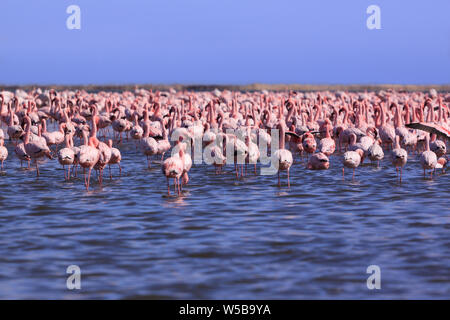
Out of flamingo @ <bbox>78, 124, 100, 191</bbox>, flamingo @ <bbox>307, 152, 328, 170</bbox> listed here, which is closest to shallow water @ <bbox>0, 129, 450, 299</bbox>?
flamingo @ <bbox>307, 152, 328, 170</bbox>

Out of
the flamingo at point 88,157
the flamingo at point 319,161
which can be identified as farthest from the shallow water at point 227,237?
the flamingo at point 88,157

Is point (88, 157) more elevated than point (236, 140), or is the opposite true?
point (236, 140)

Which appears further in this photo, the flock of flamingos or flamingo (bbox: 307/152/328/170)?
flamingo (bbox: 307/152/328/170)

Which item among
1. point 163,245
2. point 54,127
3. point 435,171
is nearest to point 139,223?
point 163,245

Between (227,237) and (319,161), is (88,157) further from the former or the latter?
(227,237)

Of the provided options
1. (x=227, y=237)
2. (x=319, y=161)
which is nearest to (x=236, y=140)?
(x=319, y=161)

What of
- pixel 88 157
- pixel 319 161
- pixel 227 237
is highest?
pixel 88 157

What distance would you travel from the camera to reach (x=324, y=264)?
1147cm

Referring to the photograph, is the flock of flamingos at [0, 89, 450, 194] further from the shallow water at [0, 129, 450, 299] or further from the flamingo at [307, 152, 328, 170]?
the shallow water at [0, 129, 450, 299]

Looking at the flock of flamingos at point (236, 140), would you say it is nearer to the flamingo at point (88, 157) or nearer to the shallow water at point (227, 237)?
the flamingo at point (88, 157)

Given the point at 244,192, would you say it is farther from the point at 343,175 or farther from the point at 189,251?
the point at 189,251

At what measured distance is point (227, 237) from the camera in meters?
13.5

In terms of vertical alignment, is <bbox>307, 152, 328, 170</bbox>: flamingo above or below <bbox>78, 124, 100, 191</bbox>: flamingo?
below

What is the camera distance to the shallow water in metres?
10.3
